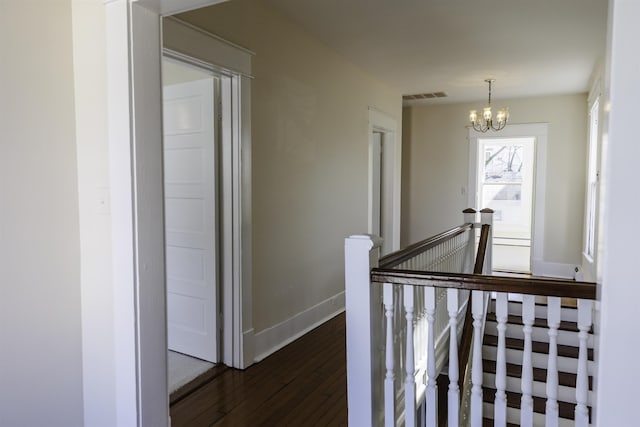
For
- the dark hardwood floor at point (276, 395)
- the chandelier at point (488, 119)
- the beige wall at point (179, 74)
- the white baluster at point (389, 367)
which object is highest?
the chandelier at point (488, 119)

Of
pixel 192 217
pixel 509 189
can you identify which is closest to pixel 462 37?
pixel 192 217

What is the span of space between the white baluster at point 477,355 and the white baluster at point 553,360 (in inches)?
9.7

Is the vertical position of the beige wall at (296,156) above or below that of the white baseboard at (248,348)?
above

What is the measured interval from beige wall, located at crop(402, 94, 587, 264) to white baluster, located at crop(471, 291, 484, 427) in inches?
214

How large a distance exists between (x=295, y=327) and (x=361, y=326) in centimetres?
183

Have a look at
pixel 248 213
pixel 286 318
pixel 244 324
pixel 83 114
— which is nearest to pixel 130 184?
pixel 83 114

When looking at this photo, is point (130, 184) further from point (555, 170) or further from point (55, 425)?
point (555, 170)

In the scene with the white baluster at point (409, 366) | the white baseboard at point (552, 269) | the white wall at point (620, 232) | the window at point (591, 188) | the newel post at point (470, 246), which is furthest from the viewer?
the white baseboard at point (552, 269)

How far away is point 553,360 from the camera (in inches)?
63.3

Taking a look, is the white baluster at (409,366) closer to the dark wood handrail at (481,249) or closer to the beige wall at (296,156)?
the beige wall at (296,156)

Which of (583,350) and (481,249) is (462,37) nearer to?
(481,249)

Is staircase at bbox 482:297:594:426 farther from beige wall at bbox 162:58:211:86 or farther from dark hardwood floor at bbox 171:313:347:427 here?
beige wall at bbox 162:58:211:86

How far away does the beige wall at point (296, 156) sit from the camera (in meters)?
3.11

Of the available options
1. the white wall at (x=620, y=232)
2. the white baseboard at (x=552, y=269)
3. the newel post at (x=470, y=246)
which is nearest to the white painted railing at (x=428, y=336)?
the white wall at (x=620, y=232)
